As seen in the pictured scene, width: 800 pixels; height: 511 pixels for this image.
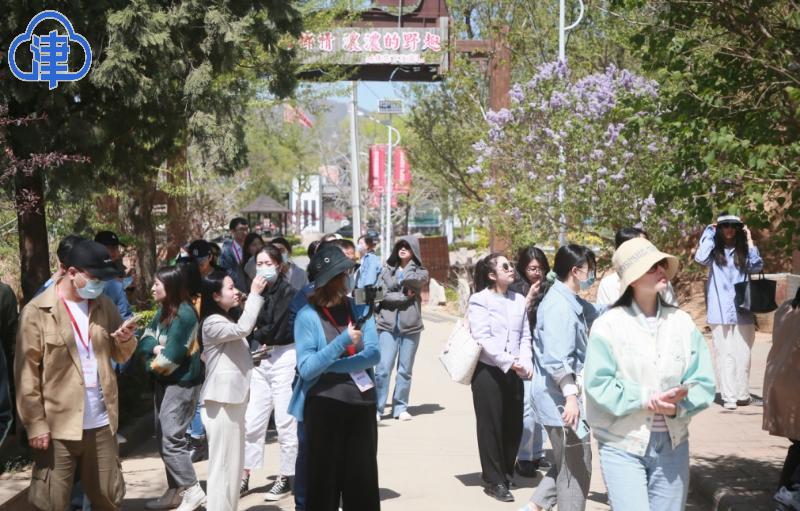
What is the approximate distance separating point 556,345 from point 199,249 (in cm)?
458

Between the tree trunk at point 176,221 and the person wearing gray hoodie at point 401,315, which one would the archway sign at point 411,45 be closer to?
the tree trunk at point 176,221

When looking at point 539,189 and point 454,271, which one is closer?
point 539,189

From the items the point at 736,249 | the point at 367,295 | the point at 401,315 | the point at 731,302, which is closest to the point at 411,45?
the point at 401,315

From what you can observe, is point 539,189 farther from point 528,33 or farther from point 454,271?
point 454,271

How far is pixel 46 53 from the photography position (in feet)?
30.0

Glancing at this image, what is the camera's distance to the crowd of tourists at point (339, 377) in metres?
4.95

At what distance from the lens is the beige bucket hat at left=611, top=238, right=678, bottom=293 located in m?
4.94

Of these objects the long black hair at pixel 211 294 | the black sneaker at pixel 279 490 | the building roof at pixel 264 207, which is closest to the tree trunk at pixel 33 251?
the black sneaker at pixel 279 490

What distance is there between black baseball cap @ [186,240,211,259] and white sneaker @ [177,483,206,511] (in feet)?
9.44

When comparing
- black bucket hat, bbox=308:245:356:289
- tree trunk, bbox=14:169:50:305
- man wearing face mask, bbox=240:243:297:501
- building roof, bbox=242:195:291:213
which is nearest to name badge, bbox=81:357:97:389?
black bucket hat, bbox=308:245:356:289

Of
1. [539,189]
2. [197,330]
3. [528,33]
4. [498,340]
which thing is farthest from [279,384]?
[528,33]

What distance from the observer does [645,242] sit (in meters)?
5.05

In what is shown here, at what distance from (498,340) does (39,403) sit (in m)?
3.68

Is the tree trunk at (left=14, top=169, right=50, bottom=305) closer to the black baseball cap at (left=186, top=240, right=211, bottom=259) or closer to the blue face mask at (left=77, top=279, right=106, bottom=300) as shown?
the black baseball cap at (left=186, top=240, right=211, bottom=259)
